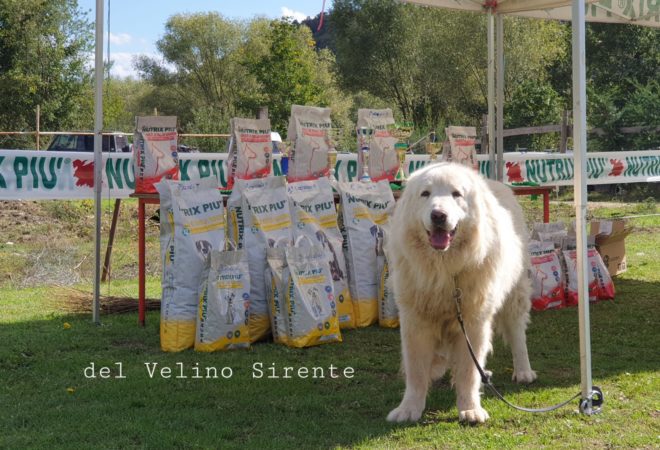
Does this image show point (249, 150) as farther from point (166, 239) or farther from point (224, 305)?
point (224, 305)

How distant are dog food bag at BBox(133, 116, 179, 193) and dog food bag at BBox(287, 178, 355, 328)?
93 cm

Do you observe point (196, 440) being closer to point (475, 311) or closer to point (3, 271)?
point (475, 311)

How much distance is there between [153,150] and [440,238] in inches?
106

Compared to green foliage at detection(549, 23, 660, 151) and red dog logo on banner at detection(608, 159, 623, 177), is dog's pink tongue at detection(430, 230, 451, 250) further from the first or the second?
green foliage at detection(549, 23, 660, 151)

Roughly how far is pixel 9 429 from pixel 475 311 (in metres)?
2.24

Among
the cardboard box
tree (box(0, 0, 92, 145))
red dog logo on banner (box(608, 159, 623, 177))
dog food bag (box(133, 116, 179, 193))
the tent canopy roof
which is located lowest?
the cardboard box

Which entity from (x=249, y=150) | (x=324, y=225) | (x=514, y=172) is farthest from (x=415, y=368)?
(x=514, y=172)

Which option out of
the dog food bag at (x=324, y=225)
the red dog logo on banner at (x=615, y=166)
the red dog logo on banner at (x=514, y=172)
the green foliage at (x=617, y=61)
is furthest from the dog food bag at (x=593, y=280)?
the green foliage at (x=617, y=61)

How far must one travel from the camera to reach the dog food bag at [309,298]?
15.7 feet

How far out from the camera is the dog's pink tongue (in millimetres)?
3258

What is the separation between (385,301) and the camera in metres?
5.43

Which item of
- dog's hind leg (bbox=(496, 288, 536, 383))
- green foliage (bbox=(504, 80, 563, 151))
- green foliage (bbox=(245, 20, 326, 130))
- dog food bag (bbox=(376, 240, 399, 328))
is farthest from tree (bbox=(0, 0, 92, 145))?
dog's hind leg (bbox=(496, 288, 536, 383))

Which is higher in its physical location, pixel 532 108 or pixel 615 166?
pixel 532 108

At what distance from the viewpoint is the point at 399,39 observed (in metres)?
29.4
